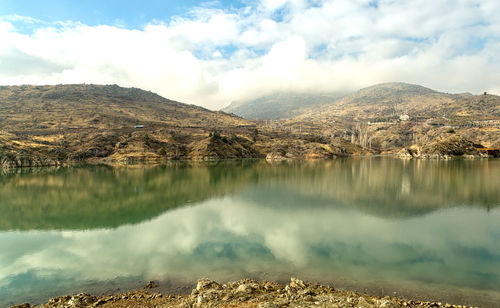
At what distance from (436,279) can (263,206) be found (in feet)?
83.0

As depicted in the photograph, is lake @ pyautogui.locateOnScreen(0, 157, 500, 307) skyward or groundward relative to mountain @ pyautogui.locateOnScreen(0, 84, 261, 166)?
groundward

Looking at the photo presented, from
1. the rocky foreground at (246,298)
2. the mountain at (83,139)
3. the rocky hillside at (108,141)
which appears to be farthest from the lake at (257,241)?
the rocky hillside at (108,141)

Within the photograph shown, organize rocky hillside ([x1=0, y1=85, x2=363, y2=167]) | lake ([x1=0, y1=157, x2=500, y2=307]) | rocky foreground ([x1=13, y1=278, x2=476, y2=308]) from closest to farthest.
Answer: rocky foreground ([x1=13, y1=278, x2=476, y2=308])
lake ([x1=0, y1=157, x2=500, y2=307])
rocky hillside ([x1=0, y1=85, x2=363, y2=167])

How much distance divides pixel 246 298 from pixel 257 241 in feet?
37.4

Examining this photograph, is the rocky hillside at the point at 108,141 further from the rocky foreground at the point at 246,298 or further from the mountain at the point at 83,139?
the rocky foreground at the point at 246,298

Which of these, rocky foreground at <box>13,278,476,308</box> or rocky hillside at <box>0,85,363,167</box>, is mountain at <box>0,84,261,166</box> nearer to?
rocky hillside at <box>0,85,363,167</box>

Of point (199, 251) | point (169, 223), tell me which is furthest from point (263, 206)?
point (199, 251)

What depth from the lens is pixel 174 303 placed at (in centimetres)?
1441

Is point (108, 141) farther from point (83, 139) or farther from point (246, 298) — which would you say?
point (246, 298)

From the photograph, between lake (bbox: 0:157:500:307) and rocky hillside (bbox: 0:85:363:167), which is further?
rocky hillside (bbox: 0:85:363:167)

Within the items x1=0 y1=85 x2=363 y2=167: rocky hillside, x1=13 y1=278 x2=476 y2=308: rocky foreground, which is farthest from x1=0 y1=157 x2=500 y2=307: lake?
x1=0 y1=85 x2=363 y2=167: rocky hillside

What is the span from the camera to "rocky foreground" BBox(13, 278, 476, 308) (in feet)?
41.8

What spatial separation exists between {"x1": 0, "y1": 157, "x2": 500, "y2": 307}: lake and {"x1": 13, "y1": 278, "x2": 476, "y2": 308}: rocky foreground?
1.51m

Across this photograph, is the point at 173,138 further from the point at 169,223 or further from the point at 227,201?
the point at 169,223
